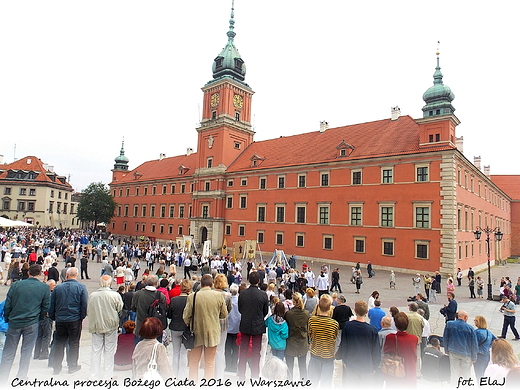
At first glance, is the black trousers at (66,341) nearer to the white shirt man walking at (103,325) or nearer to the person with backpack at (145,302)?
the white shirt man walking at (103,325)

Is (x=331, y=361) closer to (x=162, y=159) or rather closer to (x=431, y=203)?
(x=431, y=203)

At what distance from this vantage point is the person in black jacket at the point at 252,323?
5.91m

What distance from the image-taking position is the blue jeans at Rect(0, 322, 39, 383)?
17.6ft

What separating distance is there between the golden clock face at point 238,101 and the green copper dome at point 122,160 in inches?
1351

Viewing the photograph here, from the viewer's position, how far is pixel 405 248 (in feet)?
89.4

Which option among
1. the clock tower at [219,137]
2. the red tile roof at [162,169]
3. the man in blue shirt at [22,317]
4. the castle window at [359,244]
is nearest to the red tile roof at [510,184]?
the castle window at [359,244]

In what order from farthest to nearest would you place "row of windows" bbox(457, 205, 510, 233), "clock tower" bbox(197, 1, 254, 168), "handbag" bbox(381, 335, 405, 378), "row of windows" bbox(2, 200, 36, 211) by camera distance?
"row of windows" bbox(2, 200, 36, 211) < "clock tower" bbox(197, 1, 254, 168) < "row of windows" bbox(457, 205, 510, 233) < "handbag" bbox(381, 335, 405, 378)

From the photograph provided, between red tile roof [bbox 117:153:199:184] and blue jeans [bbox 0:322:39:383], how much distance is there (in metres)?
45.0

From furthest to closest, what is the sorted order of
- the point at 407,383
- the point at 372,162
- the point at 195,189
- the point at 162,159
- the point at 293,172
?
the point at 162,159
the point at 195,189
the point at 293,172
the point at 372,162
the point at 407,383

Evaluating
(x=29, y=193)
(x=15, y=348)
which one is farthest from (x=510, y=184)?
(x=29, y=193)

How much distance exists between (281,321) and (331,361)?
1.02 m

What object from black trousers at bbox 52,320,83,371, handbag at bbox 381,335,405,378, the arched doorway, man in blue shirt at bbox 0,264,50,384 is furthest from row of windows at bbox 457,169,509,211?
the arched doorway

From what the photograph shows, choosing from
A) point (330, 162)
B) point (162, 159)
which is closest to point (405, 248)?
point (330, 162)

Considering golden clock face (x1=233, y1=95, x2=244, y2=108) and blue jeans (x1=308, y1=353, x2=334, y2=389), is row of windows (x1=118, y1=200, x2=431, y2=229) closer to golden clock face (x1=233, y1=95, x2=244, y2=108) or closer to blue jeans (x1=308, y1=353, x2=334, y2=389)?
golden clock face (x1=233, y1=95, x2=244, y2=108)
